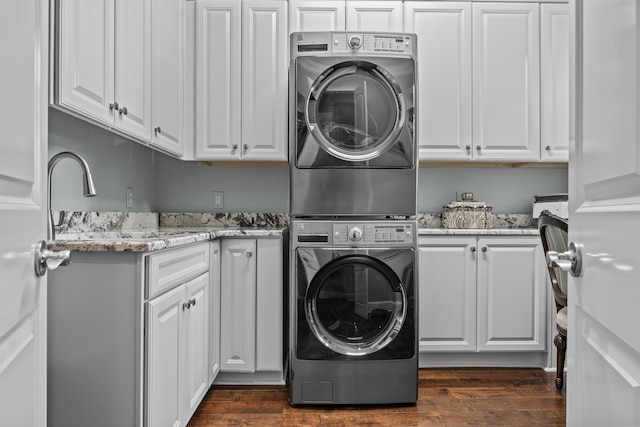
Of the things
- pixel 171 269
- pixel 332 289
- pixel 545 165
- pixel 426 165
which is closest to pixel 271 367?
pixel 332 289

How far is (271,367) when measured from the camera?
2.41 m

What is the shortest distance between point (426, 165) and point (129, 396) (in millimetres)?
2322

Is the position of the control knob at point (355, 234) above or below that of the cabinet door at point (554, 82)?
below

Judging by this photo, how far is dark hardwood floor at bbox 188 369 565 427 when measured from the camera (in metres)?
2.04

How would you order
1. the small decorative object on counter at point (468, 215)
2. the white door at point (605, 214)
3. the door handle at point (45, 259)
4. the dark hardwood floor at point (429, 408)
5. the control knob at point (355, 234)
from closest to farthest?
the white door at point (605, 214) < the door handle at point (45, 259) < the dark hardwood floor at point (429, 408) < the control knob at point (355, 234) < the small decorative object on counter at point (468, 215)

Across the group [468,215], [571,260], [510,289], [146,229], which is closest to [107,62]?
[146,229]

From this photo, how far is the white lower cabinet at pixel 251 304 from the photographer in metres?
2.39

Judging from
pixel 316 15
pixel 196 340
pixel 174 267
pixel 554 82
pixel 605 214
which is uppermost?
pixel 316 15

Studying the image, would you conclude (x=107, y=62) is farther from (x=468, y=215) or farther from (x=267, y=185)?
(x=468, y=215)

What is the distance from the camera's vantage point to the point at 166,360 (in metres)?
1.54

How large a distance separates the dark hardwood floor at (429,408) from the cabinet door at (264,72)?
148 centimetres

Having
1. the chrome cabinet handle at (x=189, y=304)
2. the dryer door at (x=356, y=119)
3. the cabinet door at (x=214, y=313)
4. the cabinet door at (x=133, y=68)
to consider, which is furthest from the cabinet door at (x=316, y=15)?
the chrome cabinet handle at (x=189, y=304)

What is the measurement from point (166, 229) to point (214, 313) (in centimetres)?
73

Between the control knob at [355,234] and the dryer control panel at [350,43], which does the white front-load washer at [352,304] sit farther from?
the dryer control panel at [350,43]
